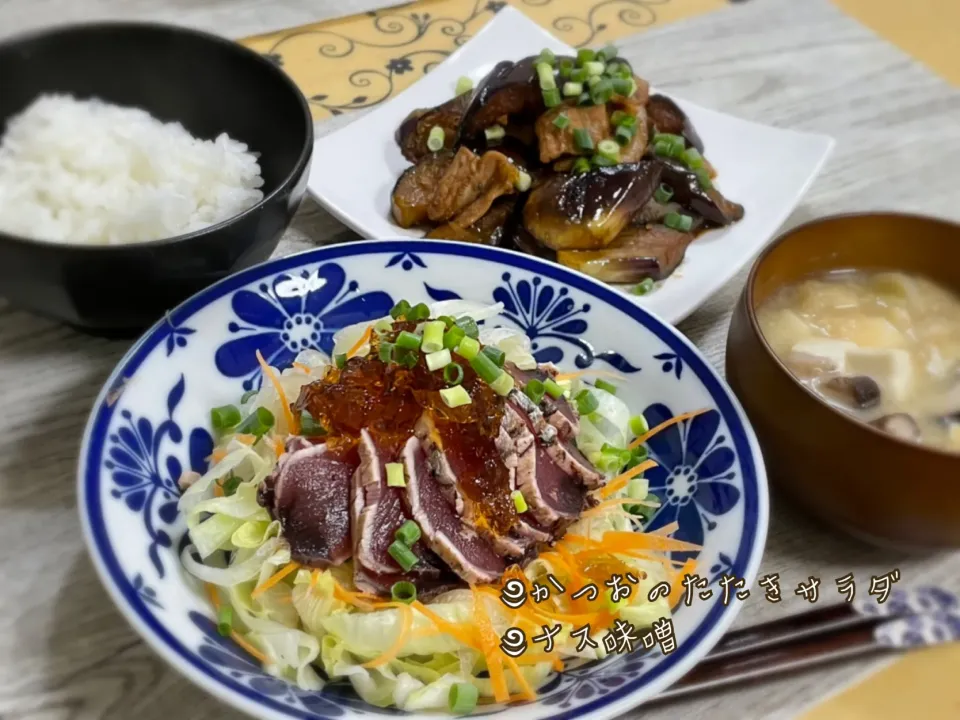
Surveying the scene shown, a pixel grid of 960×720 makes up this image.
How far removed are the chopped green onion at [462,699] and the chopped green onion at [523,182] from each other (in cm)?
130

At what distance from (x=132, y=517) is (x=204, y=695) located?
286 millimetres

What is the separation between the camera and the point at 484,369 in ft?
4.35

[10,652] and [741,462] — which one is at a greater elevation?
[741,462]

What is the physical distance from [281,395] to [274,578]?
0.35 m

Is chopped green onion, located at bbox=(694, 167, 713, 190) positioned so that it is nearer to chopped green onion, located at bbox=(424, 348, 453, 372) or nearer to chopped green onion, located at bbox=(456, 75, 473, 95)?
chopped green onion, located at bbox=(456, 75, 473, 95)

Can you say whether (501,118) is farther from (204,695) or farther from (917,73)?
(917,73)

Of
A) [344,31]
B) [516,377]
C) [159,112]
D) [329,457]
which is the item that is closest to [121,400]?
[329,457]

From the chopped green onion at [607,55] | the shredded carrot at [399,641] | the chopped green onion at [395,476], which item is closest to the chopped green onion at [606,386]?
the chopped green onion at [395,476]

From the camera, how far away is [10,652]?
1.28 meters

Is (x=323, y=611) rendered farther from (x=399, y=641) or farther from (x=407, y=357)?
(x=407, y=357)

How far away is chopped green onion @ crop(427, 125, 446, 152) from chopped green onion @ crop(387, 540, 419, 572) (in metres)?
1.33

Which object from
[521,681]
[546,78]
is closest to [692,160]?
[546,78]

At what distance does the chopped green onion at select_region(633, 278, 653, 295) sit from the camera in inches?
76.8

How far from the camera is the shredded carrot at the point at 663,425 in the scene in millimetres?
1485
